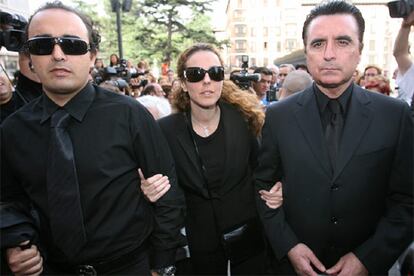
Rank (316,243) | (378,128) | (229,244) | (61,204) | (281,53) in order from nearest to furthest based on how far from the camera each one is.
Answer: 1. (61,204)
2. (378,128)
3. (316,243)
4. (229,244)
5. (281,53)

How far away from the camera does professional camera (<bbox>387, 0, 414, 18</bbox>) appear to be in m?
1.88

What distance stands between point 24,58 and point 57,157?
1.15 meters

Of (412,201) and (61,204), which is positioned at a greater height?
(61,204)

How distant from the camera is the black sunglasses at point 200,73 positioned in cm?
267

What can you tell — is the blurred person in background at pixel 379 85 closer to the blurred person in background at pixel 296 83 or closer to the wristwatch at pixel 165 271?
the blurred person in background at pixel 296 83

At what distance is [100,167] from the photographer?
1752mm

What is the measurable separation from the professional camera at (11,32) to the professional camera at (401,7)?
2175 mm

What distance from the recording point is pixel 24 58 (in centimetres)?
244

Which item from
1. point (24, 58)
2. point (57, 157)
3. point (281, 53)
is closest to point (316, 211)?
point (57, 157)

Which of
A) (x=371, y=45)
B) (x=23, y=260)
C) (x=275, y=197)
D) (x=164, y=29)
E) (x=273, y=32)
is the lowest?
(x=23, y=260)

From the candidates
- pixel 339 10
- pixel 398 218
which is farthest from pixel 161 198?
pixel 339 10

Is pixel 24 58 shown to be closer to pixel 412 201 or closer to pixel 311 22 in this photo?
pixel 311 22

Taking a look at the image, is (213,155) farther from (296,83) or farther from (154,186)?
(296,83)

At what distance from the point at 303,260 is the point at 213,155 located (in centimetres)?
95
